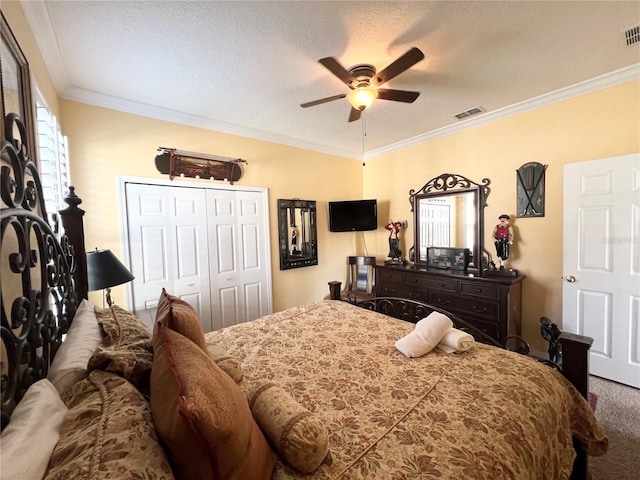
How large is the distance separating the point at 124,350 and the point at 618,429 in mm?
3181

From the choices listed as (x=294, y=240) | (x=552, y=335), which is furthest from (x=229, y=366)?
(x=294, y=240)

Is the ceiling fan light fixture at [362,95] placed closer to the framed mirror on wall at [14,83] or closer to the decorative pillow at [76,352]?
the framed mirror on wall at [14,83]

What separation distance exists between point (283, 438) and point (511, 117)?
12.1ft

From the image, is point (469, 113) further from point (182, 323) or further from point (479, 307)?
point (182, 323)

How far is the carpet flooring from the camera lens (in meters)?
1.61

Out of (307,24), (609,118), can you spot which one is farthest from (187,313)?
(609,118)

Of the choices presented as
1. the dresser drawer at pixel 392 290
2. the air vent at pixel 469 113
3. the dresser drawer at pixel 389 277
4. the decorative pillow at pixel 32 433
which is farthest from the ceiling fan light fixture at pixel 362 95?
the dresser drawer at pixel 392 290

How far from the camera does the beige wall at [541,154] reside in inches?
A: 94.7

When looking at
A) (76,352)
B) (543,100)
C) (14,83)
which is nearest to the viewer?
(76,352)

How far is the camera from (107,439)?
620 mm

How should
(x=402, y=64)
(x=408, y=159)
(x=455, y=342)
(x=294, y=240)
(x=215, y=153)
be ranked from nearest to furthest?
(x=455, y=342) → (x=402, y=64) → (x=215, y=153) → (x=294, y=240) → (x=408, y=159)

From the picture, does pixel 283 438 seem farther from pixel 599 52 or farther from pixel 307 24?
pixel 599 52

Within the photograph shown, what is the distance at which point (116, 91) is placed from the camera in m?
2.42

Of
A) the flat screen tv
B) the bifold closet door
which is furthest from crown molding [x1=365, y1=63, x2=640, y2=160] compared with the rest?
the bifold closet door
